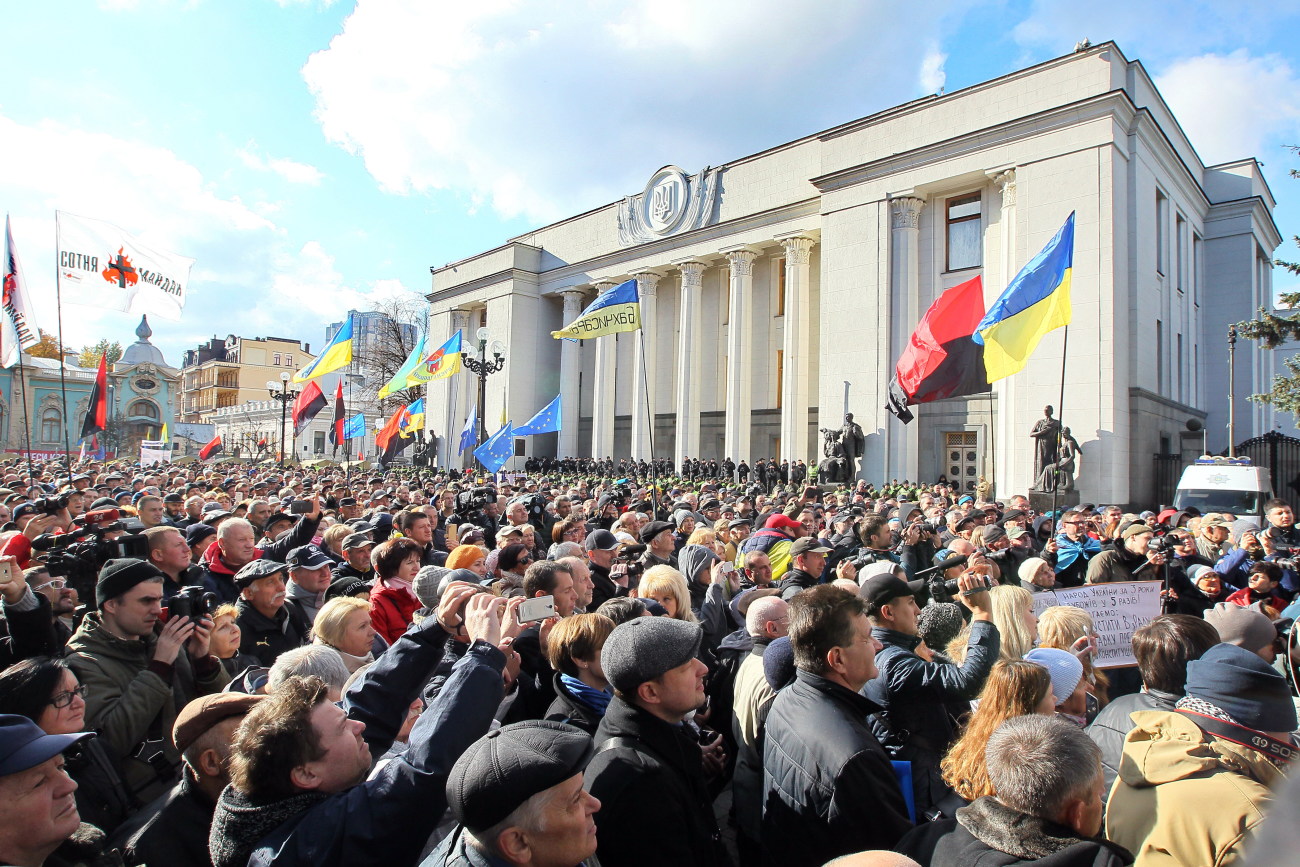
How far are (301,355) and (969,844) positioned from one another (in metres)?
110

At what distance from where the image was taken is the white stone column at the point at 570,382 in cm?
3791

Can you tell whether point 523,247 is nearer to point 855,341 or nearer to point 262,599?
point 855,341

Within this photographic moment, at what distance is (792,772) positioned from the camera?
278 cm

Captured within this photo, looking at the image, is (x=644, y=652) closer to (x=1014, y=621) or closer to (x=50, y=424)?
(x=1014, y=621)

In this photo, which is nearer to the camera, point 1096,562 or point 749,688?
point 749,688

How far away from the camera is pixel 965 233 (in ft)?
83.5

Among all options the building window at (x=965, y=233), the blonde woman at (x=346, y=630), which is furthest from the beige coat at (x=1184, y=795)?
the building window at (x=965, y=233)

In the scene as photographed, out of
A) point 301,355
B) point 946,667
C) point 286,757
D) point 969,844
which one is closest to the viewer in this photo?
point 969,844

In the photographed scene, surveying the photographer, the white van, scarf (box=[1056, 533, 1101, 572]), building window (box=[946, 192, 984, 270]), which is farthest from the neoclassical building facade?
the photographer

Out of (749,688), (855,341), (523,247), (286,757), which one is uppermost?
(523,247)

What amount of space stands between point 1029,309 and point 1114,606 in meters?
7.82

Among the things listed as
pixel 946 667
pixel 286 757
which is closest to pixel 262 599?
pixel 286 757

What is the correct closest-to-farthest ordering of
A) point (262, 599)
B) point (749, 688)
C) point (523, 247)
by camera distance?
point (749, 688), point (262, 599), point (523, 247)

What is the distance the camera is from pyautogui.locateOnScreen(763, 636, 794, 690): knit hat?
347cm
